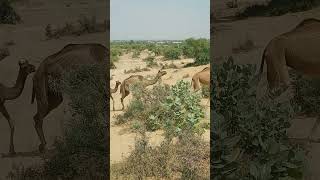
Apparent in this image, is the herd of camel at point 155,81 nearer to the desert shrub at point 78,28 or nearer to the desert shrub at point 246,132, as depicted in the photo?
the desert shrub at point 246,132

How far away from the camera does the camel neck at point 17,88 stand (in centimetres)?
388

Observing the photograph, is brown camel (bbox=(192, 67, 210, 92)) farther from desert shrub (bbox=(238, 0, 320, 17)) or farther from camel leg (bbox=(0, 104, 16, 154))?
camel leg (bbox=(0, 104, 16, 154))

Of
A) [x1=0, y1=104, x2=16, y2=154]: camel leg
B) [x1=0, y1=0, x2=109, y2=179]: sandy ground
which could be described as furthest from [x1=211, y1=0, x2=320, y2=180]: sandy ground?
[x1=0, y1=104, x2=16, y2=154]: camel leg

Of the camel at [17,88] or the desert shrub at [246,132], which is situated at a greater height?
the camel at [17,88]

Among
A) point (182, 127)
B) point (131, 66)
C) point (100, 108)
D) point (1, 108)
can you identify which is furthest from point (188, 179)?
point (131, 66)

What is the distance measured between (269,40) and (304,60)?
0.29m

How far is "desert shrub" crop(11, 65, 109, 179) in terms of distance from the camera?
394cm

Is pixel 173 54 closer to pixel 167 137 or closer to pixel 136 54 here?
pixel 136 54

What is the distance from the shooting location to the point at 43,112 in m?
3.94

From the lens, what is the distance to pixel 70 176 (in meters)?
3.99

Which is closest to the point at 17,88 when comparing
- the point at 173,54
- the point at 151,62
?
the point at 151,62

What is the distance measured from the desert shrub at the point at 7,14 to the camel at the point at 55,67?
1.20 ft

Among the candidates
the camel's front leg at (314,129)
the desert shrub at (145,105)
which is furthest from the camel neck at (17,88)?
the desert shrub at (145,105)

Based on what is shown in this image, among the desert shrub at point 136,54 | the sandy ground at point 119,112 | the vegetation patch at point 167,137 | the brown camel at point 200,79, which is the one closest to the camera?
the vegetation patch at point 167,137
